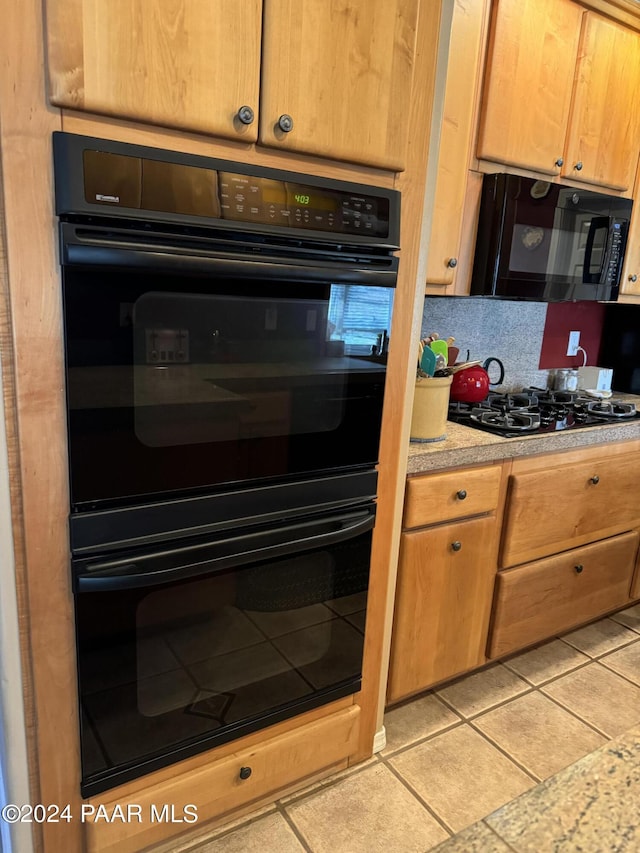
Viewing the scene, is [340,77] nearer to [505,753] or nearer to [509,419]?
[509,419]

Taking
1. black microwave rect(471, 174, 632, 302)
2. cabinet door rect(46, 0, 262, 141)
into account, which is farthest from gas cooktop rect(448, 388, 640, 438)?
cabinet door rect(46, 0, 262, 141)

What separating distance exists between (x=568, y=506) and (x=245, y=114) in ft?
5.51

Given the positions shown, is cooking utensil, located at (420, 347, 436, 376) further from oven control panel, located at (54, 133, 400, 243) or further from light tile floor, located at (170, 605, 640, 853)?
light tile floor, located at (170, 605, 640, 853)

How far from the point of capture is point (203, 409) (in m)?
1.21

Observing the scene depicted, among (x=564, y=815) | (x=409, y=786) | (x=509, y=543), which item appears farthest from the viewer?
(x=509, y=543)

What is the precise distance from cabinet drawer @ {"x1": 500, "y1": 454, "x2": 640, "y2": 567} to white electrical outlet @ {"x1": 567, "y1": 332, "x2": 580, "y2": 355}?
78 centimetres

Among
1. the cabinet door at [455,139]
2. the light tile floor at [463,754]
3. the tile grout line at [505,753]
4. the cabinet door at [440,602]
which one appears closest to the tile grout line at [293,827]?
the light tile floor at [463,754]

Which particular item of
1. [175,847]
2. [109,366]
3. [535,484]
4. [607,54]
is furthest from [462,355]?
[175,847]

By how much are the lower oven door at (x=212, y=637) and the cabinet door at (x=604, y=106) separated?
1.58 m

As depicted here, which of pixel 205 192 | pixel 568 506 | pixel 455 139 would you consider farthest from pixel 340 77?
pixel 568 506

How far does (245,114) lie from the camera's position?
1127 mm

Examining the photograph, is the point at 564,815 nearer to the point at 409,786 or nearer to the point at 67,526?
the point at 67,526

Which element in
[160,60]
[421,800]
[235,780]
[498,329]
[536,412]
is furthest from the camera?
[498,329]

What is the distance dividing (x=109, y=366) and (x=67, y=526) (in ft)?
1.03
